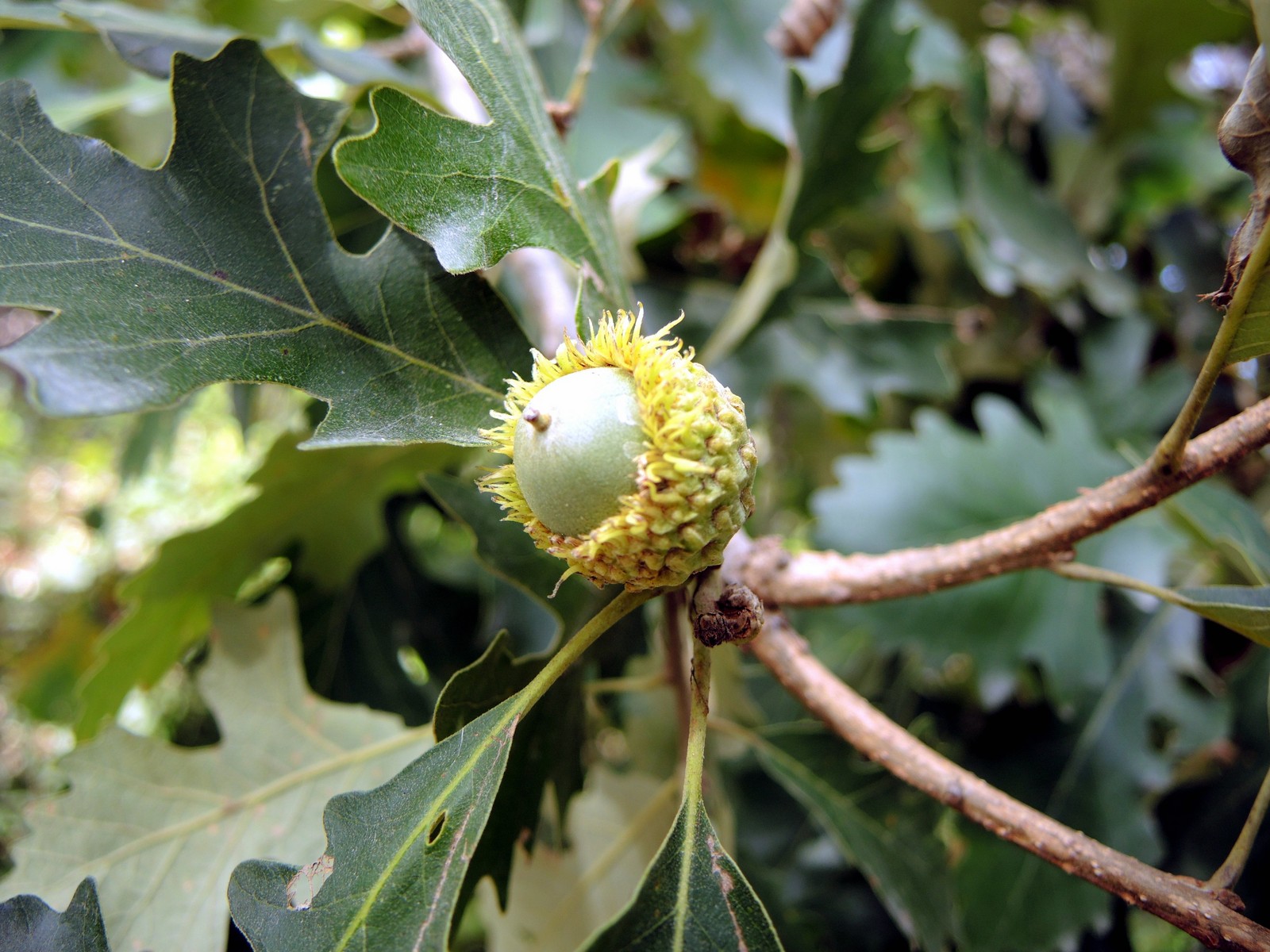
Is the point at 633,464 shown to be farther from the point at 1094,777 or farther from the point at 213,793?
the point at 1094,777

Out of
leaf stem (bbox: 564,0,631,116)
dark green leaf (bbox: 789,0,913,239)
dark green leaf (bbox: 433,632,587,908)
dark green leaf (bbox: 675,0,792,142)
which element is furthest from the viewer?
dark green leaf (bbox: 675,0,792,142)

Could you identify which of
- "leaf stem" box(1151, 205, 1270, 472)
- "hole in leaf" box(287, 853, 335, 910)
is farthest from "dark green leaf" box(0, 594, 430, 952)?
"leaf stem" box(1151, 205, 1270, 472)

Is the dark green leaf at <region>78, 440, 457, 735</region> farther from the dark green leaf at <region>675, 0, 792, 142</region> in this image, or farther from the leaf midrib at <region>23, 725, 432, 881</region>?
the dark green leaf at <region>675, 0, 792, 142</region>

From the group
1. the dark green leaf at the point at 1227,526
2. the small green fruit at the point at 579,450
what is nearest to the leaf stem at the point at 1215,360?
the dark green leaf at the point at 1227,526

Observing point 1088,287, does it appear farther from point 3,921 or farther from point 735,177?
point 3,921

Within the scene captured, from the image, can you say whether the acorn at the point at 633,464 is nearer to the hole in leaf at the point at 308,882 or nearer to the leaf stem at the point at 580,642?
the leaf stem at the point at 580,642

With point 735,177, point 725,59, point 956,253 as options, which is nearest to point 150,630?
point 735,177
